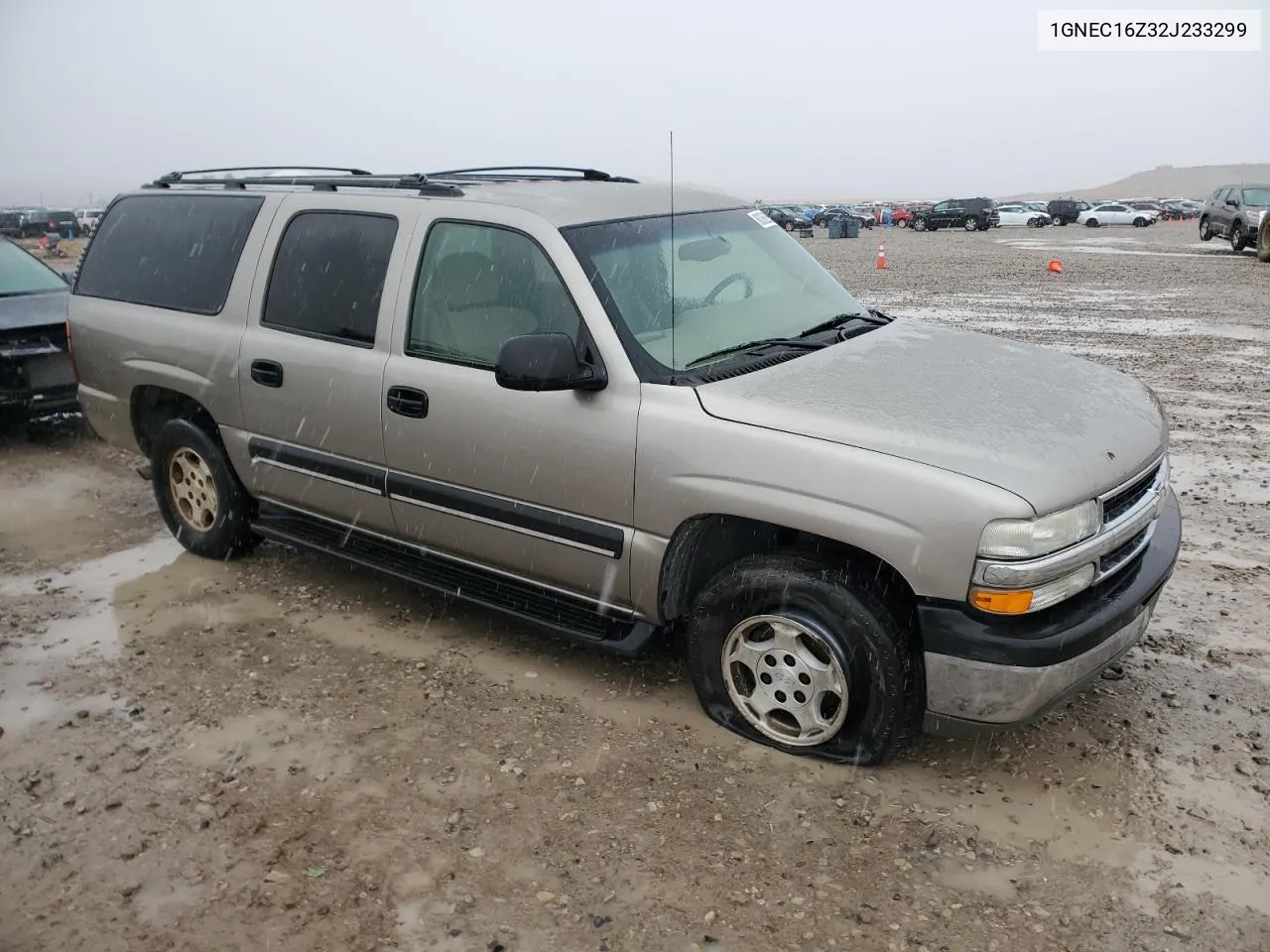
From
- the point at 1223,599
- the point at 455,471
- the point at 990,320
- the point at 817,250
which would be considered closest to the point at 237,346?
the point at 455,471

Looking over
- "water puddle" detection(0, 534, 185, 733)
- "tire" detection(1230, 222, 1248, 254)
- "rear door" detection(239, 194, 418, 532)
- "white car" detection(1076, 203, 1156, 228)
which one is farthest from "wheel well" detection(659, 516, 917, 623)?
"white car" detection(1076, 203, 1156, 228)

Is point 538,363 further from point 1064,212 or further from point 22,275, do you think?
point 1064,212

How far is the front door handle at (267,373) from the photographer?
456 cm

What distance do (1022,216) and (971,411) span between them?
54.7 metres

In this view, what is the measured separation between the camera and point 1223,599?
472 cm

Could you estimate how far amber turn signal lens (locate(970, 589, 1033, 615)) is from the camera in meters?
2.98

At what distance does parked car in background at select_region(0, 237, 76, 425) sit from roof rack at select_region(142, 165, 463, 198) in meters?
2.29

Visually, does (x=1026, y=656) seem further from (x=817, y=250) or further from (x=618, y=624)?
(x=817, y=250)

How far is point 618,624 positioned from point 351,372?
5.02 ft

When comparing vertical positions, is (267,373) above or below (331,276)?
below

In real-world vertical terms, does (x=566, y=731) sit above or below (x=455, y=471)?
below

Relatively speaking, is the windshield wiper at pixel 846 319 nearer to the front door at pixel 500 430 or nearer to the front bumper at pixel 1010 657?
the front door at pixel 500 430

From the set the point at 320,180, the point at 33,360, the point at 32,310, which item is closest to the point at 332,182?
the point at 320,180

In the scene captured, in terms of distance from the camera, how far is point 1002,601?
9.81ft
